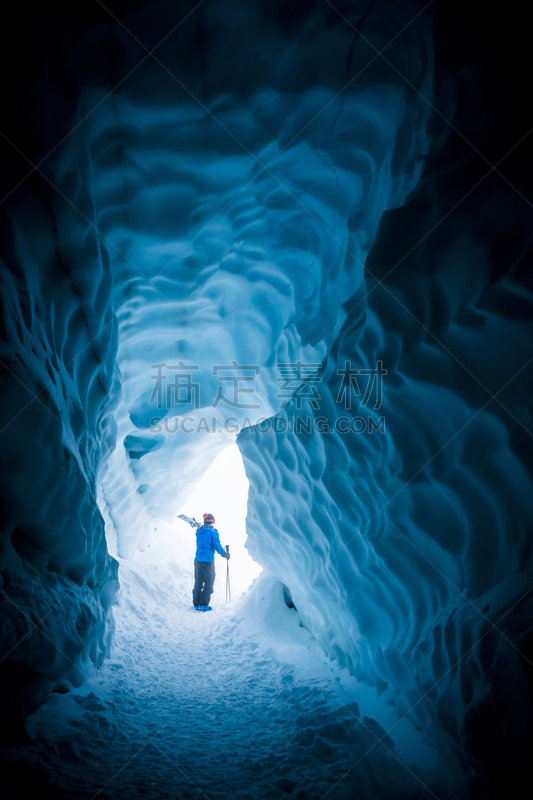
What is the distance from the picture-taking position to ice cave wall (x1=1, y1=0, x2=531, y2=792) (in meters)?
→ 1.86

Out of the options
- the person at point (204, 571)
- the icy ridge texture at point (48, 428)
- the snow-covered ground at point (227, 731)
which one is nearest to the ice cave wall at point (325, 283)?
the icy ridge texture at point (48, 428)

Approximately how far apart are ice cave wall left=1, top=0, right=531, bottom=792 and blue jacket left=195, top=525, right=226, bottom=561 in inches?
140

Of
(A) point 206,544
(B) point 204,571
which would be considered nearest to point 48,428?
(B) point 204,571

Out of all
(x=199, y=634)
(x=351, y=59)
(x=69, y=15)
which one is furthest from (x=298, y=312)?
(x=199, y=634)

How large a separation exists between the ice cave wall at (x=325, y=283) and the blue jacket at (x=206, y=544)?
11.6ft

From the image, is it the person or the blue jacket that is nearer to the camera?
the person

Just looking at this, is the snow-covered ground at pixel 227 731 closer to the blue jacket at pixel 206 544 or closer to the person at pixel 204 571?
the person at pixel 204 571

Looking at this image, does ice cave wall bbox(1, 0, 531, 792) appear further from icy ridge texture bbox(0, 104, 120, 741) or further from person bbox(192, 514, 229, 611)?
person bbox(192, 514, 229, 611)

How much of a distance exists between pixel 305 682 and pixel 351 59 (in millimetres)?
4558

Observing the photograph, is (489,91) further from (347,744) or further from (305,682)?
(305,682)

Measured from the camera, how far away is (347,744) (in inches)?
98.3

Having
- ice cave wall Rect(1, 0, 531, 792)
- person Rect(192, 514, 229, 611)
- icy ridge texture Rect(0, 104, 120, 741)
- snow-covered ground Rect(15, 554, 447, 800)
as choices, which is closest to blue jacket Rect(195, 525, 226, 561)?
person Rect(192, 514, 229, 611)

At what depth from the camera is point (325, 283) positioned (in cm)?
340

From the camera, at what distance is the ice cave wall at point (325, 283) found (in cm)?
186
